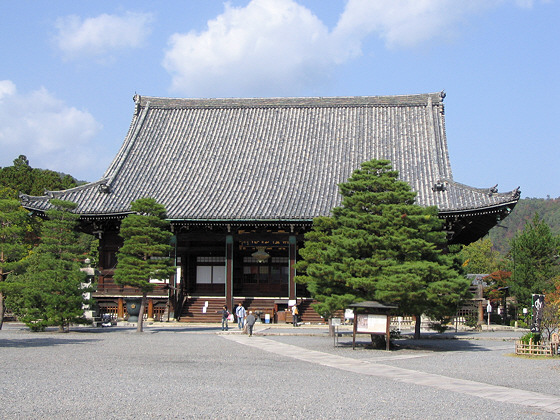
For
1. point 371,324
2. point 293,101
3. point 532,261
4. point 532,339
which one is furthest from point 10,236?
point 532,261

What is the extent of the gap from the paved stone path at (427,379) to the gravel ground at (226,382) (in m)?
0.48

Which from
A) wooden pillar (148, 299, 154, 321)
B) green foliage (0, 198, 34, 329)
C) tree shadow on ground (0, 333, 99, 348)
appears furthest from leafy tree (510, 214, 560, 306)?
green foliage (0, 198, 34, 329)

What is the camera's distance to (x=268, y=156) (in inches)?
1576

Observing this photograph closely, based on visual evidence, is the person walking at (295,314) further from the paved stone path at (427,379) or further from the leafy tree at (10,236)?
the leafy tree at (10,236)

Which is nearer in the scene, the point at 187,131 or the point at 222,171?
the point at 222,171

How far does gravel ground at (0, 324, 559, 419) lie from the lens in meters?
10.1

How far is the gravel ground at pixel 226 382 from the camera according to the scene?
10094 mm

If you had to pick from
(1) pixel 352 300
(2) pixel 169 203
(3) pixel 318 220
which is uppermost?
(2) pixel 169 203

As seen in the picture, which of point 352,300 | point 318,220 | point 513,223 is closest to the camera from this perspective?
point 352,300

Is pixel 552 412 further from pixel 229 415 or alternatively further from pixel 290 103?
pixel 290 103

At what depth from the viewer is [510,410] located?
35.3 ft

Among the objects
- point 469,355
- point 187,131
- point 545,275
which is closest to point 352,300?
point 469,355

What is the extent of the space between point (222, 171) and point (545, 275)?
24.1 meters

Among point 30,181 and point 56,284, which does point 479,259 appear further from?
point 56,284
